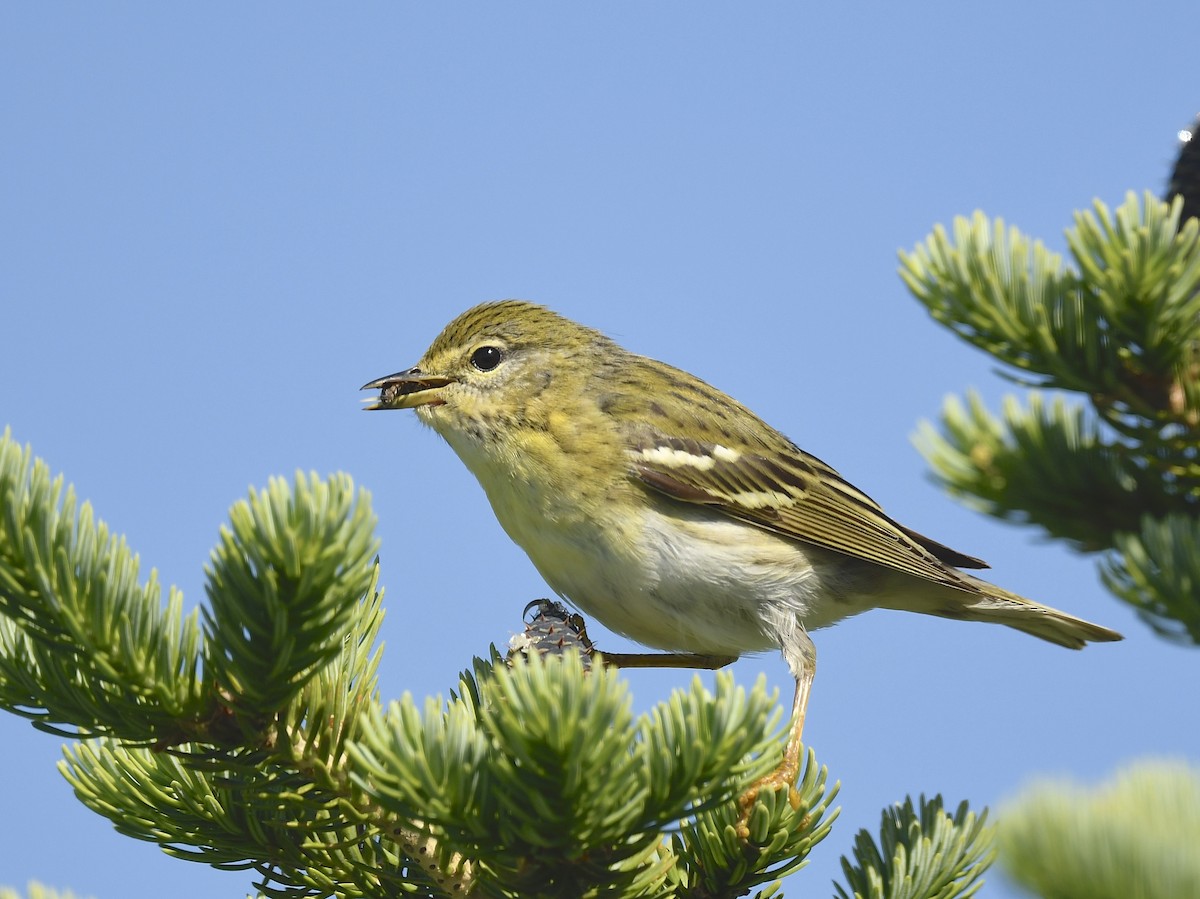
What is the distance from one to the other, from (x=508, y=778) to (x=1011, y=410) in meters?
1.11

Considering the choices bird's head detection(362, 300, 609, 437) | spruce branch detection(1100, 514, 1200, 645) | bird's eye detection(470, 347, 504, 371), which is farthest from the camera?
bird's eye detection(470, 347, 504, 371)

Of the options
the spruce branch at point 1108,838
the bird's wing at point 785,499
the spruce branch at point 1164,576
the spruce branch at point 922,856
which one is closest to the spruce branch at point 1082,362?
the spruce branch at point 1164,576

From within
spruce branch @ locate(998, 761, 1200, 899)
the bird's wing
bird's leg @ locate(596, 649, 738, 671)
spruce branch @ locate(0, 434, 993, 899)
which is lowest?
spruce branch @ locate(998, 761, 1200, 899)

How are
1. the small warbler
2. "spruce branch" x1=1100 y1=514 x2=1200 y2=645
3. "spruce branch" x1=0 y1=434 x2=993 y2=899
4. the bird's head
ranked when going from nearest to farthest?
"spruce branch" x1=1100 y1=514 x2=1200 y2=645 < "spruce branch" x1=0 y1=434 x2=993 y2=899 < the small warbler < the bird's head

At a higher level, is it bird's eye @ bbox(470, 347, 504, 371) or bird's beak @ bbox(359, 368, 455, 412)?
bird's eye @ bbox(470, 347, 504, 371)

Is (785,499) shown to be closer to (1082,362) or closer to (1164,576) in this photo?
(1082,362)

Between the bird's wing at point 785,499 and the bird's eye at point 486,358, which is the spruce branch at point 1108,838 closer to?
the bird's wing at point 785,499

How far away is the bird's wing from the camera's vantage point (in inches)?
214

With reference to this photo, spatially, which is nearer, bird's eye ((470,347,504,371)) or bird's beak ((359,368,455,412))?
bird's beak ((359,368,455,412))

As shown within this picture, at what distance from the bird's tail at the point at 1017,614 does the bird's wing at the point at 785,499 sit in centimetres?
15

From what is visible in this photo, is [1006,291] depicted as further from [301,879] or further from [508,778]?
[301,879]

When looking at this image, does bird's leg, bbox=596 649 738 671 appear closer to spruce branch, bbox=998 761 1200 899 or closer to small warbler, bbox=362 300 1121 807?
small warbler, bbox=362 300 1121 807

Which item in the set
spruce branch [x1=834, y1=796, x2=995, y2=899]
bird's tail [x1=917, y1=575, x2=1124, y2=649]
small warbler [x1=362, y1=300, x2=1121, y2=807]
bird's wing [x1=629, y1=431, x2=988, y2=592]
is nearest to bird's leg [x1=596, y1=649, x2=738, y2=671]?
small warbler [x1=362, y1=300, x2=1121, y2=807]

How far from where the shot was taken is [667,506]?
5.33m
